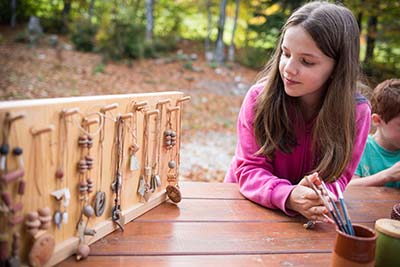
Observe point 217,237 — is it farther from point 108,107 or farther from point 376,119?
point 376,119

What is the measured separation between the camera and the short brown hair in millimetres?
1726

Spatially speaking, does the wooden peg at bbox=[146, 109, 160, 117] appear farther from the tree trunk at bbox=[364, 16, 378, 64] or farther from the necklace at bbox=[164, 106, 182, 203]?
the tree trunk at bbox=[364, 16, 378, 64]

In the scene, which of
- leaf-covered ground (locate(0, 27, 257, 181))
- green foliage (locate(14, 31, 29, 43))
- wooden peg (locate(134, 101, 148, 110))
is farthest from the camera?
green foliage (locate(14, 31, 29, 43))

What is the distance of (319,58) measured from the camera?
1.24 m

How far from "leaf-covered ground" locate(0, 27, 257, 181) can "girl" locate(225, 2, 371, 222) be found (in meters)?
3.18

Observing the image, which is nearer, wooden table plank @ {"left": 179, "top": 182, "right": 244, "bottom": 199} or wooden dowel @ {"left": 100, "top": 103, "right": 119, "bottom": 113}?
wooden dowel @ {"left": 100, "top": 103, "right": 119, "bottom": 113}

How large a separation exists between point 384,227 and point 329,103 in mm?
536

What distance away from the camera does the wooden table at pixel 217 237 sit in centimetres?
93

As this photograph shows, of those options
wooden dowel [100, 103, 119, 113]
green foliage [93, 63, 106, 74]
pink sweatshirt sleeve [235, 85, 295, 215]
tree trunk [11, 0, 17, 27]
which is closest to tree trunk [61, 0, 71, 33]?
tree trunk [11, 0, 17, 27]

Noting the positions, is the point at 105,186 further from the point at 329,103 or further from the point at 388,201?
the point at 388,201

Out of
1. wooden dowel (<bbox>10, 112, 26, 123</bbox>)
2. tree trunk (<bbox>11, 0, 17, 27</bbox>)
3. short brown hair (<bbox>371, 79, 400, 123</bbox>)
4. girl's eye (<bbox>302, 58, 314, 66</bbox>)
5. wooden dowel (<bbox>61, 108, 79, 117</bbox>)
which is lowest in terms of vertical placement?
short brown hair (<bbox>371, 79, 400, 123</bbox>)

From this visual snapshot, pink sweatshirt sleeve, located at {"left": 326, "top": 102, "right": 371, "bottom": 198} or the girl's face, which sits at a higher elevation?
the girl's face

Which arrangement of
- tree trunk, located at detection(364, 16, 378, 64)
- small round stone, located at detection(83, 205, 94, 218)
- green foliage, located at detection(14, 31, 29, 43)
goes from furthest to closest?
1. green foliage, located at detection(14, 31, 29, 43)
2. tree trunk, located at detection(364, 16, 378, 64)
3. small round stone, located at detection(83, 205, 94, 218)

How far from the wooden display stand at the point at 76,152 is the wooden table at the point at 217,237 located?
62mm
